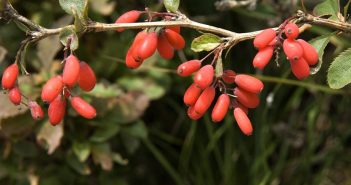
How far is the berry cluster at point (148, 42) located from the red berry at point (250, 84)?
0.66ft

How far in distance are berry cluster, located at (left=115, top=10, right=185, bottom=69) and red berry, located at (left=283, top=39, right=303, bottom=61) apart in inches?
12.5

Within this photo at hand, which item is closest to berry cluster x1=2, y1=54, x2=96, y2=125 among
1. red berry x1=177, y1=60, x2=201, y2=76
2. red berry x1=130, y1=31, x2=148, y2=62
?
red berry x1=130, y1=31, x2=148, y2=62

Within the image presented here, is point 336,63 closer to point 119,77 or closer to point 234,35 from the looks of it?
point 234,35

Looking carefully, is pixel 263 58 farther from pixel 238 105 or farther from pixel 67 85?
pixel 67 85

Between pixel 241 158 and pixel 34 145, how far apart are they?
3.16ft

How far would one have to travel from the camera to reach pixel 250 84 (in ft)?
4.89

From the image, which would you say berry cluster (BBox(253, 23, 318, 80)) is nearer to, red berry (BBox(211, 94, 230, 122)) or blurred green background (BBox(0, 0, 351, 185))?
red berry (BBox(211, 94, 230, 122))

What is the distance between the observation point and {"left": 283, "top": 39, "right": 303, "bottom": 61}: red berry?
1.38 meters

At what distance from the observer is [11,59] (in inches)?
103

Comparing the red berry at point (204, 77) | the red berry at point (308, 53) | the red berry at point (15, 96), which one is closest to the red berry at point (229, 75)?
the red berry at point (204, 77)

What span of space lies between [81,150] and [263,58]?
1.14 m

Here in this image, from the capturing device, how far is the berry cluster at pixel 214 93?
147 centimetres

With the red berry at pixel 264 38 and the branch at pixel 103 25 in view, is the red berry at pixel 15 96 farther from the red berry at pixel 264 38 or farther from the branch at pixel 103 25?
the red berry at pixel 264 38

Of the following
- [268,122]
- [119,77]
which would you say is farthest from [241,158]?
[119,77]
